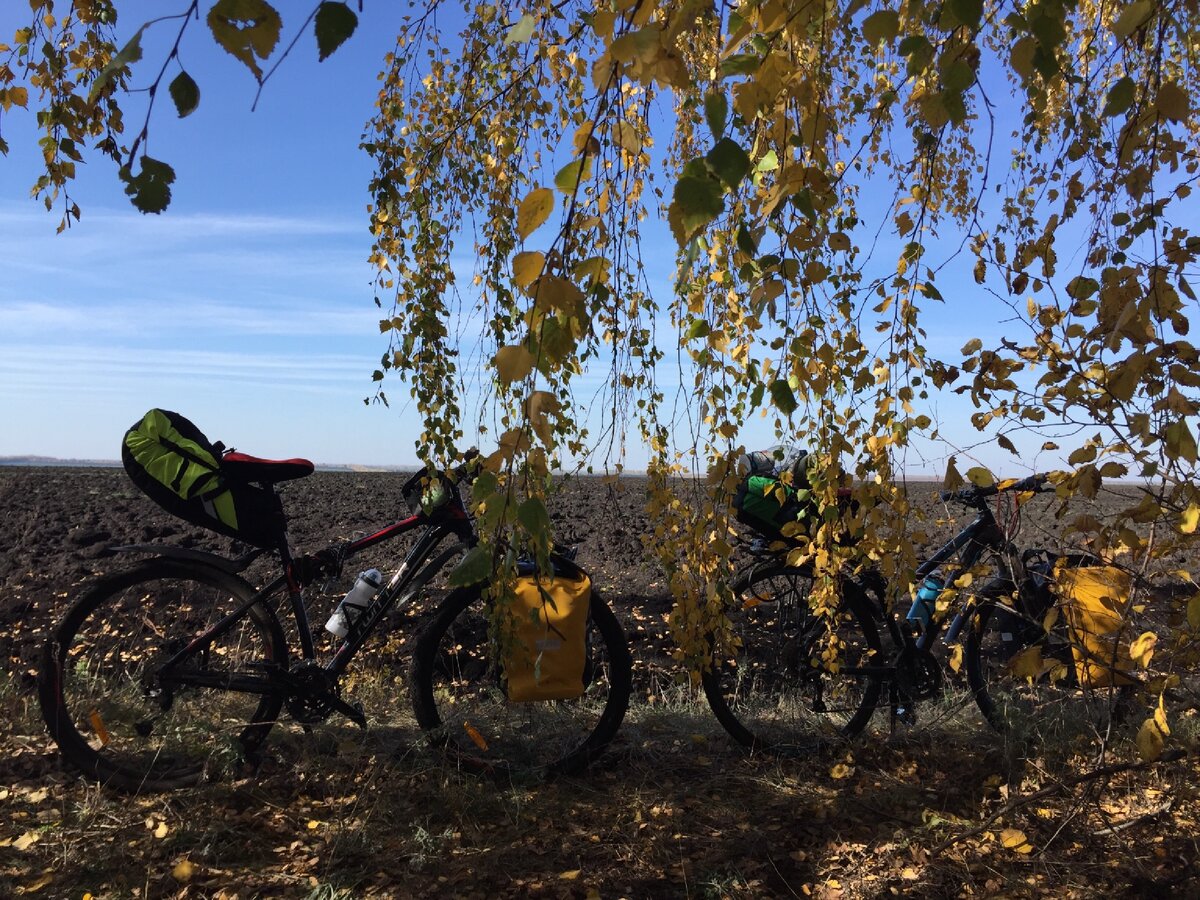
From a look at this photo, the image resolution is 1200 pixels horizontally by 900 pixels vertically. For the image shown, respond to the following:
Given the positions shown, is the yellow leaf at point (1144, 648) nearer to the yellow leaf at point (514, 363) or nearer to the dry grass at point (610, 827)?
the dry grass at point (610, 827)

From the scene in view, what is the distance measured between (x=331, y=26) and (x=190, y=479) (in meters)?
2.07

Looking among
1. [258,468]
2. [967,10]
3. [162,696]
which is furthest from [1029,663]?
[162,696]

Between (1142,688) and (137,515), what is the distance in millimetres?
7885

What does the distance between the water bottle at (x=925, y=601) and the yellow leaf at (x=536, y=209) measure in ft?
9.24

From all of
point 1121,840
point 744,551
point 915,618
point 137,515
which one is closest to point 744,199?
point 744,551

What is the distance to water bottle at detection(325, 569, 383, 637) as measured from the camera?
3.09 meters

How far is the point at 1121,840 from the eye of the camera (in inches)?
101

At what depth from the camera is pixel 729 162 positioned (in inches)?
46.1

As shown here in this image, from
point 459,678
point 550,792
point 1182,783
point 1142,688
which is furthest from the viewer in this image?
point 459,678

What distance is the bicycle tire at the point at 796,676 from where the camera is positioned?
3346 millimetres

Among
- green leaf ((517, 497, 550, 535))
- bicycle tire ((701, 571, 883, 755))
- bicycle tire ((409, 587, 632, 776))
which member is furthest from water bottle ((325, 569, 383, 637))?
green leaf ((517, 497, 550, 535))

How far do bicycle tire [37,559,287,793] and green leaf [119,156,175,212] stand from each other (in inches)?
75.7

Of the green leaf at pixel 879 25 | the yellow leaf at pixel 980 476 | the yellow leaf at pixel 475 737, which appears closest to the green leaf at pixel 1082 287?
the yellow leaf at pixel 980 476

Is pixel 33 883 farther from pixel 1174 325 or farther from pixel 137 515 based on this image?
pixel 137 515
